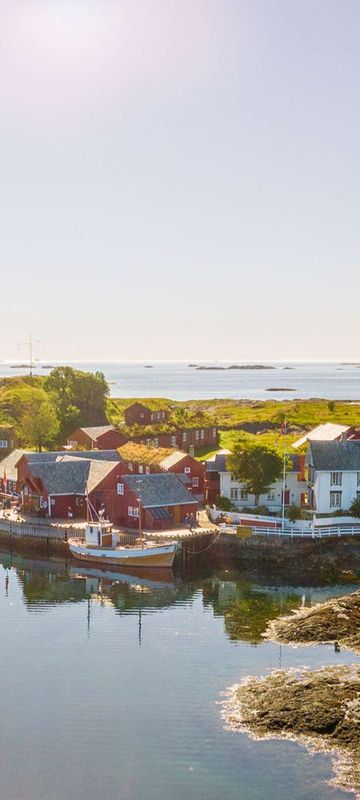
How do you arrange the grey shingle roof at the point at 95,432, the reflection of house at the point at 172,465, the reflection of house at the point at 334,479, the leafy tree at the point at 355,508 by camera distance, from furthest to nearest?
the grey shingle roof at the point at 95,432 → the reflection of house at the point at 172,465 → the reflection of house at the point at 334,479 → the leafy tree at the point at 355,508

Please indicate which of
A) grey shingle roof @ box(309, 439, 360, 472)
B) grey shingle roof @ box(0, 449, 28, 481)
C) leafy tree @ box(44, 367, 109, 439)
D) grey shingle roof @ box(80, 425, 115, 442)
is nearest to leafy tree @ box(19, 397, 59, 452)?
grey shingle roof @ box(80, 425, 115, 442)

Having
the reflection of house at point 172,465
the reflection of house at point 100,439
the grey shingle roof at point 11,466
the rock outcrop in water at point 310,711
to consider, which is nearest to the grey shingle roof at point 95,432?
the reflection of house at point 100,439

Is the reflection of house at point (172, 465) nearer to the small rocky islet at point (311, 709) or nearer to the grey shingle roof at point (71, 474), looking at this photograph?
the grey shingle roof at point (71, 474)

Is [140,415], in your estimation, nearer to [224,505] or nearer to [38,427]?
[38,427]

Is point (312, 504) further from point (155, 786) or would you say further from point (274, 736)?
point (155, 786)

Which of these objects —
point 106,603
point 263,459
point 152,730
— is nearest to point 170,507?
point 263,459

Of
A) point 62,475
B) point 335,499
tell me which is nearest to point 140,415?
point 62,475
